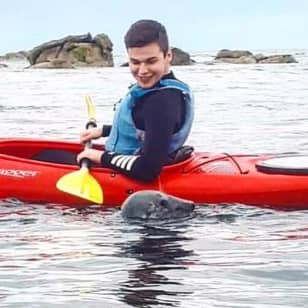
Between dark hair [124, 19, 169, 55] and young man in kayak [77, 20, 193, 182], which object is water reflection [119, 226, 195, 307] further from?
dark hair [124, 19, 169, 55]

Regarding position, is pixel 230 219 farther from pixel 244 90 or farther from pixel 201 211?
pixel 244 90

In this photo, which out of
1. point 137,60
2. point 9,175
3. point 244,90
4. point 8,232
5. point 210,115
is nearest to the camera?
point 8,232

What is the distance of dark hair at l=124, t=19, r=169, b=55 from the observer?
7.07 metres

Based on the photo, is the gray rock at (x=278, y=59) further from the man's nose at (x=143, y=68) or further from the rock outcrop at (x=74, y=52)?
the man's nose at (x=143, y=68)

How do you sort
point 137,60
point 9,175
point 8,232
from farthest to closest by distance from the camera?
1. point 9,175
2. point 137,60
3. point 8,232

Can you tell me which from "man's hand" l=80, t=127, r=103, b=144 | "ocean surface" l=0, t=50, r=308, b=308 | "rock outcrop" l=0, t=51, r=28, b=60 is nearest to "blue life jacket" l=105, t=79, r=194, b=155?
"man's hand" l=80, t=127, r=103, b=144

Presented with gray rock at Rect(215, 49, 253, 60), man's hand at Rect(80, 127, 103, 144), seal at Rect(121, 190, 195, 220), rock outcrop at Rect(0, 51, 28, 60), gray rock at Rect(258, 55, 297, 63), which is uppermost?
man's hand at Rect(80, 127, 103, 144)

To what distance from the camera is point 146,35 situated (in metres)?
7.07

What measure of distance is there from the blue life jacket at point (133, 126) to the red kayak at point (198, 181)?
0.62ft

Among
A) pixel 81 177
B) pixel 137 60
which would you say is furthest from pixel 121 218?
pixel 137 60

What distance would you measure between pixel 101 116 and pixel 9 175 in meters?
10.8

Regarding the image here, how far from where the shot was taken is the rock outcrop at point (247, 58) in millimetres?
62594

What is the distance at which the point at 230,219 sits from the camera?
6.94 m

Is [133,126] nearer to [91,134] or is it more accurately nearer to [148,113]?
[148,113]
